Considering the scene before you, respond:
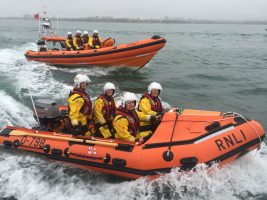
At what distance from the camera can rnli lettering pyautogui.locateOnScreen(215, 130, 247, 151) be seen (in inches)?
151

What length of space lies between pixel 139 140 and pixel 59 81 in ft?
20.4

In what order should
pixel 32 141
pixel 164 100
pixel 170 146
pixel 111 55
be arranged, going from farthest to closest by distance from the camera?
pixel 111 55, pixel 164 100, pixel 32 141, pixel 170 146

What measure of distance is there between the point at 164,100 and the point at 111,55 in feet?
9.14

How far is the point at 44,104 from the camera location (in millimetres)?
4707

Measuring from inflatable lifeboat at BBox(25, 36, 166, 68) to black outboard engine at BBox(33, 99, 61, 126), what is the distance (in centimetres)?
525

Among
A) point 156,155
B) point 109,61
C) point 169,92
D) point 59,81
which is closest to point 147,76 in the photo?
point 109,61

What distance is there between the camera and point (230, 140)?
12.8ft

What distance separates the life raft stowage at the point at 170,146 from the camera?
12.3 feet

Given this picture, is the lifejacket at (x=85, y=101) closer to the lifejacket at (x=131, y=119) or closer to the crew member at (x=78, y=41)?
the lifejacket at (x=131, y=119)

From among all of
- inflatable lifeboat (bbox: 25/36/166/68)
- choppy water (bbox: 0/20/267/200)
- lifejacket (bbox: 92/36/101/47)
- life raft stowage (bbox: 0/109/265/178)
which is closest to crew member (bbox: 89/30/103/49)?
lifejacket (bbox: 92/36/101/47)

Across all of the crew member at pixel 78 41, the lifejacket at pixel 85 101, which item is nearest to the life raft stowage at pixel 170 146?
the lifejacket at pixel 85 101

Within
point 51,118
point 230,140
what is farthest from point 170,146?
point 51,118

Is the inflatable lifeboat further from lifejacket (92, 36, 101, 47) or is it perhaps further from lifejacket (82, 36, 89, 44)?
lifejacket (82, 36, 89, 44)

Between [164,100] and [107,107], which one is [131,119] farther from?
[164,100]
